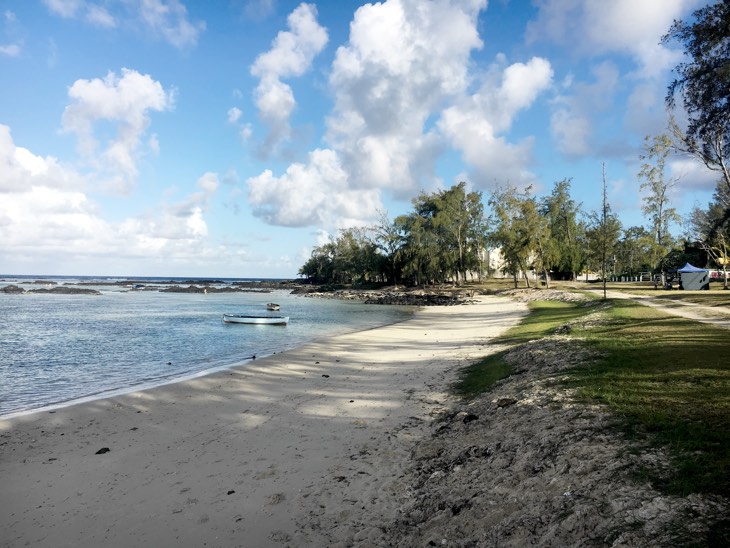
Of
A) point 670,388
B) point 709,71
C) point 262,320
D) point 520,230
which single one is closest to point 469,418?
point 670,388

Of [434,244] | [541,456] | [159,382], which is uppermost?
[434,244]

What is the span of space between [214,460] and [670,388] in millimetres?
8387

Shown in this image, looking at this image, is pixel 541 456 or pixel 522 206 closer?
pixel 541 456

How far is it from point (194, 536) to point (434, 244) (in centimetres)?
7957

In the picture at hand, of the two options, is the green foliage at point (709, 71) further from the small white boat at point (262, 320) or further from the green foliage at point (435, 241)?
the green foliage at point (435, 241)

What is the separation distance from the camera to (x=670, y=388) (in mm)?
7617

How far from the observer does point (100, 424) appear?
11039mm

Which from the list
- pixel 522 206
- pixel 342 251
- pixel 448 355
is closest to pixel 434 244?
pixel 522 206

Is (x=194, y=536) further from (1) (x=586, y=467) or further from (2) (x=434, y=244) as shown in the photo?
(2) (x=434, y=244)

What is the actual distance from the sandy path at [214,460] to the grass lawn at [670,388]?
3.42 meters

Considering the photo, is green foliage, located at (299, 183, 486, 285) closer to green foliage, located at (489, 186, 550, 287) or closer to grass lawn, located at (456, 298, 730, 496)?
green foliage, located at (489, 186, 550, 287)

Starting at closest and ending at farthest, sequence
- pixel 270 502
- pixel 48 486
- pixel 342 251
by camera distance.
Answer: pixel 270 502
pixel 48 486
pixel 342 251

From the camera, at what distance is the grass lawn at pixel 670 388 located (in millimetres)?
4770

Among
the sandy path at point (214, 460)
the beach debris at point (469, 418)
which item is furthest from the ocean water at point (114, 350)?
the beach debris at point (469, 418)
